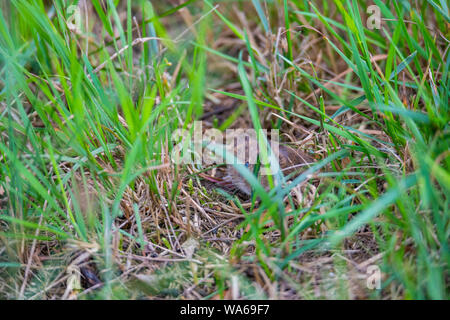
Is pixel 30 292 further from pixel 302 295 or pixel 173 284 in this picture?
pixel 302 295

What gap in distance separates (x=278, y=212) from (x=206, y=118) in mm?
1280

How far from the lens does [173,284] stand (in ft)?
5.20

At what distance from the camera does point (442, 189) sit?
1.53 meters

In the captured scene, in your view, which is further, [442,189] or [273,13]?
[273,13]
